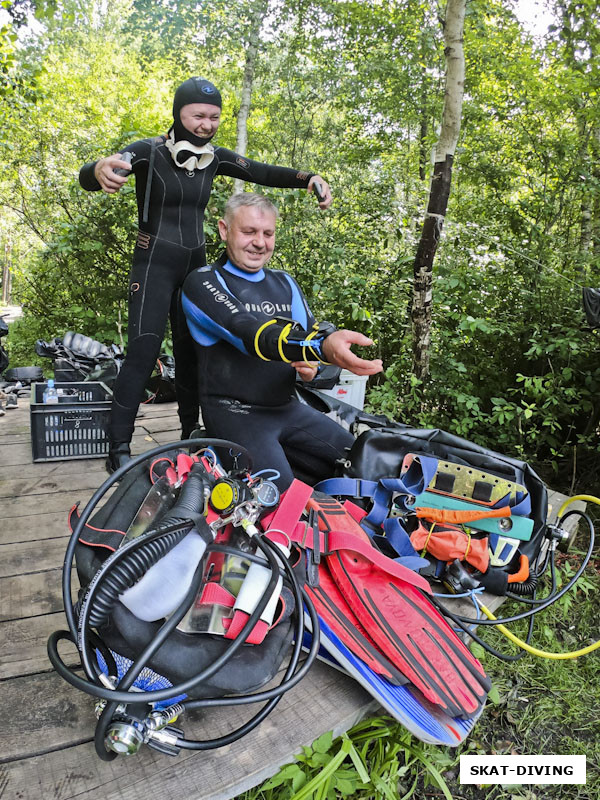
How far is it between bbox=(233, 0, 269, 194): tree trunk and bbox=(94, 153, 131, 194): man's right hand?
785 centimetres

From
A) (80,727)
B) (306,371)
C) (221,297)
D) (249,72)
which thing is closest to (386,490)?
(306,371)

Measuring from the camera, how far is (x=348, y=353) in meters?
1.50

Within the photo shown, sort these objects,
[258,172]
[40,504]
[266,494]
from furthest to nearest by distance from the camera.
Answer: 1. [258,172]
2. [40,504]
3. [266,494]

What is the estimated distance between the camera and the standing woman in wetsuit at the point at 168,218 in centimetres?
238

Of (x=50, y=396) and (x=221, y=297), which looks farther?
(x=50, y=396)

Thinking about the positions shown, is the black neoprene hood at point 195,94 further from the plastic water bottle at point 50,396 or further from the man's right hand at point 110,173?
the plastic water bottle at point 50,396

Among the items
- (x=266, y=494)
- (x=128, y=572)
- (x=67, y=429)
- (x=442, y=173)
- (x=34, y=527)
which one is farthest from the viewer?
(x=442, y=173)

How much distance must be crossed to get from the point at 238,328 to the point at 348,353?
548 mm

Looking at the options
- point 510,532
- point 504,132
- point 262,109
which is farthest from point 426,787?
point 262,109

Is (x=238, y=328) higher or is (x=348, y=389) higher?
(x=238, y=328)

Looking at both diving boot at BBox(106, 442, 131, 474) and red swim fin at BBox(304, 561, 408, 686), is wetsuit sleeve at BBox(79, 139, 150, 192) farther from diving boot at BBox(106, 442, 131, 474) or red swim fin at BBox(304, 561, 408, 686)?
red swim fin at BBox(304, 561, 408, 686)

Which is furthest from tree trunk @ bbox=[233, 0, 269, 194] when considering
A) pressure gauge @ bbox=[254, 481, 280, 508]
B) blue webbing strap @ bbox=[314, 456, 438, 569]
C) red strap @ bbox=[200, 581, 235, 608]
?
red strap @ bbox=[200, 581, 235, 608]

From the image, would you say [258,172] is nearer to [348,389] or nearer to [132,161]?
[132,161]

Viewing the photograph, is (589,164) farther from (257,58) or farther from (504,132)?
(257,58)
